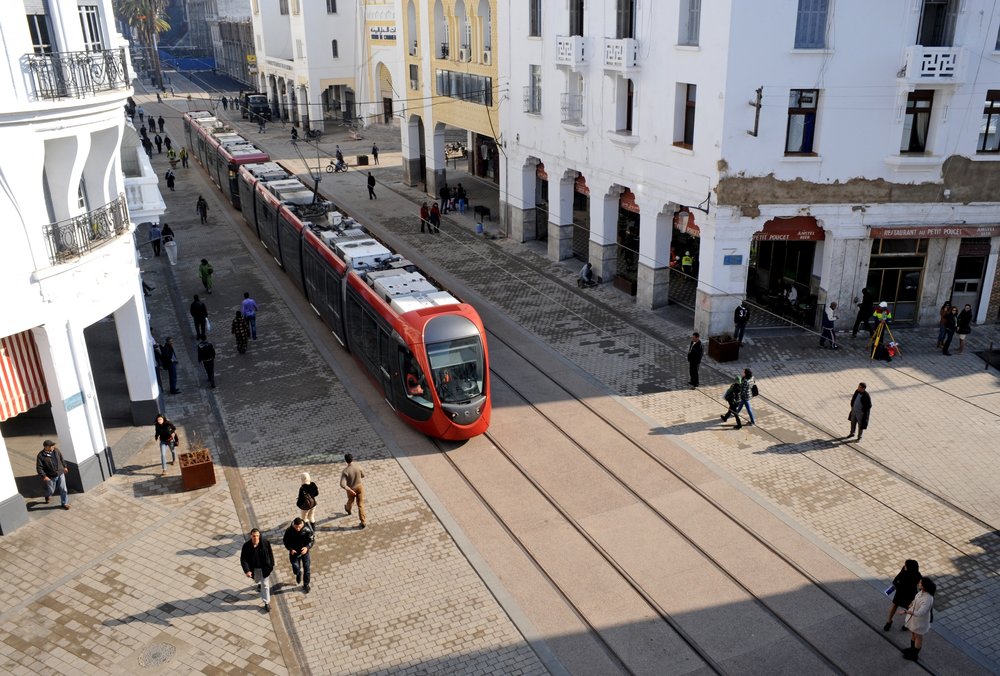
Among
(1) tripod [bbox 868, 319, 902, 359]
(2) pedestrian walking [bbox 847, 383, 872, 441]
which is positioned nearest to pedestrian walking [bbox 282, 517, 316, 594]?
(2) pedestrian walking [bbox 847, 383, 872, 441]

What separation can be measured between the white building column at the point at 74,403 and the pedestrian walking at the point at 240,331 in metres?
6.76

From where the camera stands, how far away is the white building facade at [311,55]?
217ft

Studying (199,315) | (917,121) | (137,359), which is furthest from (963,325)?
(199,315)

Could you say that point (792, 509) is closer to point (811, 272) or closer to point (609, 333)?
point (609, 333)

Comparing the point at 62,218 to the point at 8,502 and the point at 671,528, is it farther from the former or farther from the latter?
the point at 671,528

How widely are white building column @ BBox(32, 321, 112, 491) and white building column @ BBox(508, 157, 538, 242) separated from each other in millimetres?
21634

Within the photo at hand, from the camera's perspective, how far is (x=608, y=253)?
29719 millimetres

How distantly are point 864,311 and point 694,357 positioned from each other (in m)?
6.77

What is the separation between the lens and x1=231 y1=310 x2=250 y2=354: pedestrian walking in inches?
934

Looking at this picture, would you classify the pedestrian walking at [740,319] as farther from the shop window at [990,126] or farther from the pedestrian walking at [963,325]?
the shop window at [990,126]

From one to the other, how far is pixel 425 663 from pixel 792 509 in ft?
26.4

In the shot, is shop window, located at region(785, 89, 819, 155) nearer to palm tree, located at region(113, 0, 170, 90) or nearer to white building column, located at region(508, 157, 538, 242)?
white building column, located at region(508, 157, 538, 242)

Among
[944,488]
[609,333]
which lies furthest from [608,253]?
[944,488]

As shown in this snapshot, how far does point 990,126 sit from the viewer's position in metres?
23.2
